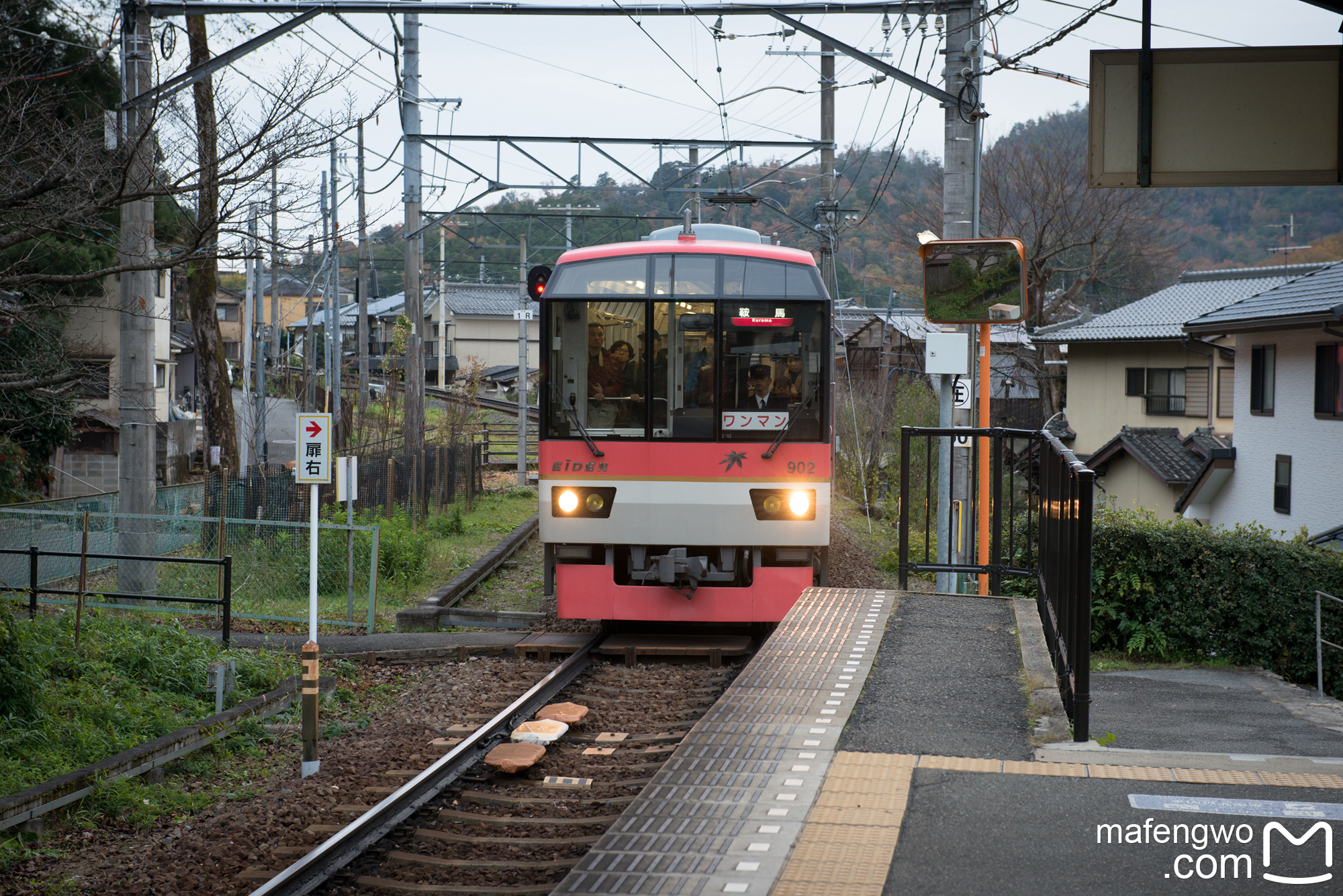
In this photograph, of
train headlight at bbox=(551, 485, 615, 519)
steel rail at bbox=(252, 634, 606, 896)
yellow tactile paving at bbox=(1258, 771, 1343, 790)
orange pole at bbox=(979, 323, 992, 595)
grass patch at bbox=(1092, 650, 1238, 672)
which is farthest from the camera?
grass patch at bbox=(1092, 650, 1238, 672)

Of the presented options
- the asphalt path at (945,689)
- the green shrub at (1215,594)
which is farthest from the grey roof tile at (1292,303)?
the asphalt path at (945,689)

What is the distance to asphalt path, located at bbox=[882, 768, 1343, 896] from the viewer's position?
375 cm

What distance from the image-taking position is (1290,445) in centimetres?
1889

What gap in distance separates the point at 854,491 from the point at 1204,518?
834 cm

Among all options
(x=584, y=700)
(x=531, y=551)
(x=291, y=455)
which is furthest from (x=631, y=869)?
(x=291, y=455)

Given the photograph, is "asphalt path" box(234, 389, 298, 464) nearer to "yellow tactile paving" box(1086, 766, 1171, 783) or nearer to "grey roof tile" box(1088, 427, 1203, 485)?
"grey roof tile" box(1088, 427, 1203, 485)

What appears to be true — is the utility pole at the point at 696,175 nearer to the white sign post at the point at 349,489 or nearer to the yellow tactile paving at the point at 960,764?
the white sign post at the point at 349,489

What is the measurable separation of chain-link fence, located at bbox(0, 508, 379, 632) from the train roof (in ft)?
14.2

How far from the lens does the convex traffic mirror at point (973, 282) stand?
419 inches

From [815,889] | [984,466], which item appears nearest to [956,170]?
[984,466]

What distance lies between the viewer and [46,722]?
8.17m

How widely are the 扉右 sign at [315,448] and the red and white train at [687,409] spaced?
6.06 feet

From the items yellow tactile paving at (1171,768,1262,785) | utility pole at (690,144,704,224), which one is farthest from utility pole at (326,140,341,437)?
yellow tactile paving at (1171,768,1262,785)

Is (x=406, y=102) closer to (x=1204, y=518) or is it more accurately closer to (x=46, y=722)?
(x=46, y=722)
